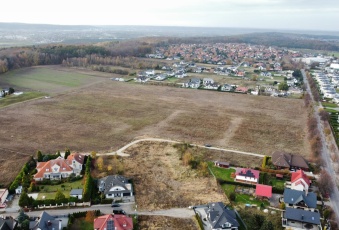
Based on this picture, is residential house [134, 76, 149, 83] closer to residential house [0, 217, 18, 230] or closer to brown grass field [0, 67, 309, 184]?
brown grass field [0, 67, 309, 184]

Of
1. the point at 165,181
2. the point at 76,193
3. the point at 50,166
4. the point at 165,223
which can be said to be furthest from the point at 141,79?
the point at 165,223

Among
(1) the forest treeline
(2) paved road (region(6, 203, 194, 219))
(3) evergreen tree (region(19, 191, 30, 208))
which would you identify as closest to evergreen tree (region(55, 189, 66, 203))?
(2) paved road (region(6, 203, 194, 219))

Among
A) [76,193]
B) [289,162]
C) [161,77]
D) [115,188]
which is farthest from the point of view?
[161,77]

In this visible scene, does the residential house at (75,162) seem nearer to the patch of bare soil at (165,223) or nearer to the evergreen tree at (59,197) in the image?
the evergreen tree at (59,197)

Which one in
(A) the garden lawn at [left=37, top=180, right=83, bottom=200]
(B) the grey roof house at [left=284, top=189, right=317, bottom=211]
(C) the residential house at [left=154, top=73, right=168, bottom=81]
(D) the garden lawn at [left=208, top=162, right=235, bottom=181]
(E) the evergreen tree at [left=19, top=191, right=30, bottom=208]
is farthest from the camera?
(C) the residential house at [left=154, top=73, right=168, bottom=81]

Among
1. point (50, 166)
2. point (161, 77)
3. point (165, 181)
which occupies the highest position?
point (161, 77)

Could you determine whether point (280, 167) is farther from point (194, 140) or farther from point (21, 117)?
point (21, 117)

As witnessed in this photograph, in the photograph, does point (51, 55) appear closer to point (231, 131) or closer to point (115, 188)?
point (231, 131)

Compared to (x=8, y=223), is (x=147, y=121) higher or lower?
lower
